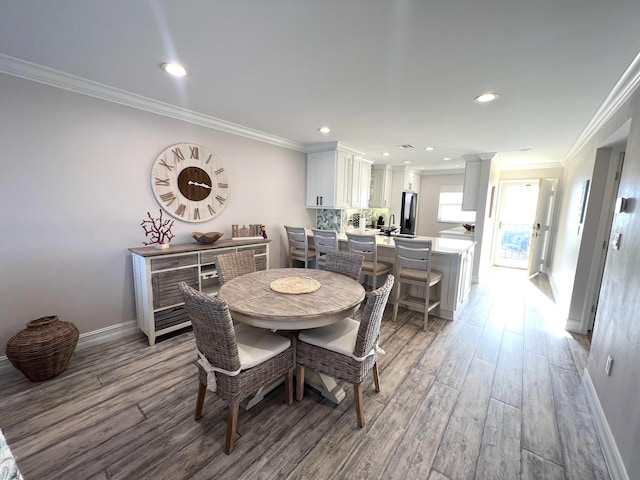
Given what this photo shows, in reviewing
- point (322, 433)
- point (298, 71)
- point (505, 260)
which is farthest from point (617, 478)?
point (505, 260)

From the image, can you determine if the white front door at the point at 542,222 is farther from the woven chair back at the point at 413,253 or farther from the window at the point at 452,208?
the woven chair back at the point at 413,253

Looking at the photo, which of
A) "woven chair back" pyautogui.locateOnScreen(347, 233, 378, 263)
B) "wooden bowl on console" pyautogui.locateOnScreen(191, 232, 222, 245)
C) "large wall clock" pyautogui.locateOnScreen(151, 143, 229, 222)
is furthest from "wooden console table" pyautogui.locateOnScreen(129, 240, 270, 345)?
"woven chair back" pyautogui.locateOnScreen(347, 233, 378, 263)

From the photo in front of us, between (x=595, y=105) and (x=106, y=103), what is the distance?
14.8 ft

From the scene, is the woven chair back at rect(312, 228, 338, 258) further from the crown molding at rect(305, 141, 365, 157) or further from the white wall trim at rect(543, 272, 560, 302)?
the white wall trim at rect(543, 272, 560, 302)

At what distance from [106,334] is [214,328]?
6.75 ft

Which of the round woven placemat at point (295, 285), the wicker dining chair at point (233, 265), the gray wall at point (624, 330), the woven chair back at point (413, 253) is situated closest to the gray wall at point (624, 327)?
the gray wall at point (624, 330)

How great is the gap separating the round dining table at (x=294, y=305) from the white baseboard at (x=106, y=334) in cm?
152

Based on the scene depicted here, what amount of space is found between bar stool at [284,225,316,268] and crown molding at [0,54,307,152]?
5.03 ft

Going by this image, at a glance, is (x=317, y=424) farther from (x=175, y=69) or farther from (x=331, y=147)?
(x=331, y=147)

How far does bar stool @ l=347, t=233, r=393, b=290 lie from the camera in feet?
11.3

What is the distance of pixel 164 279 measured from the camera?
260cm

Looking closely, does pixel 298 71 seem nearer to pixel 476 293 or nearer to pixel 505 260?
pixel 476 293

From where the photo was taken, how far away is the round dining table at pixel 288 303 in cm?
163

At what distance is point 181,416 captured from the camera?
69.9 inches
